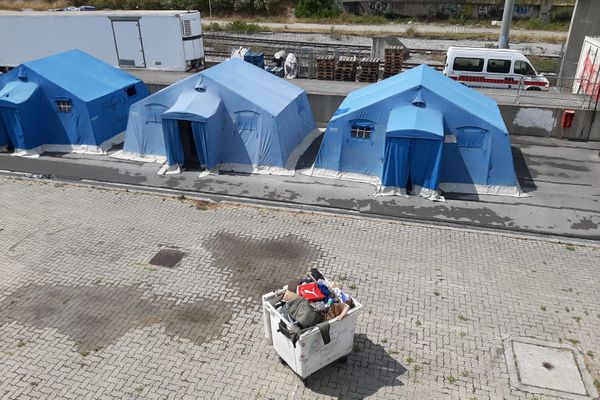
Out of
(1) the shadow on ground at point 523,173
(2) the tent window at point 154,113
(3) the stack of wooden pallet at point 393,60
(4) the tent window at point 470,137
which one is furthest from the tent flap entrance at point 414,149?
(3) the stack of wooden pallet at point 393,60

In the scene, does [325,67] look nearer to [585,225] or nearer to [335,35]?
[585,225]

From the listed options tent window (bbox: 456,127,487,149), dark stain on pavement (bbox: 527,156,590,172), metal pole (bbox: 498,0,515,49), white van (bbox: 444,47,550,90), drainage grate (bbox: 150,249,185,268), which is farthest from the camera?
metal pole (bbox: 498,0,515,49)

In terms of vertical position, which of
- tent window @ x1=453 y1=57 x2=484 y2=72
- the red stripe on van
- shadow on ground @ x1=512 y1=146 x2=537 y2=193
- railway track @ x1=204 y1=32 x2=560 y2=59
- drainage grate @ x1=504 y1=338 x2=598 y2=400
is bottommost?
drainage grate @ x1=504 y1=338 x2=598 y2=400

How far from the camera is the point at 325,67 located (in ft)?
67.3

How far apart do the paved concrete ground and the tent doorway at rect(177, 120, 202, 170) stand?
1.45 feet

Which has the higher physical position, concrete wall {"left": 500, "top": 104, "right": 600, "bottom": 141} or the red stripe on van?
the red stripe on van

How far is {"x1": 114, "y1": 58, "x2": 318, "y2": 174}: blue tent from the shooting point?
1338cm

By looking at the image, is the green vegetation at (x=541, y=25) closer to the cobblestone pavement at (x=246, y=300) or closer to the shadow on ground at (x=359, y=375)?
the cobblestone pavement at (x=246, y=300)

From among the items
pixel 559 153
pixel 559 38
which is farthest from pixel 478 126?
pixel 559 38

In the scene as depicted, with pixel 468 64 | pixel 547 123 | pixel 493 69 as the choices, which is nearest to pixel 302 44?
pixel 468 64

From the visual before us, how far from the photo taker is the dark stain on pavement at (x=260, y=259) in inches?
360

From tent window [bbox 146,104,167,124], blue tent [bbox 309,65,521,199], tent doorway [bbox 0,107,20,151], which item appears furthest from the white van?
tent doorway [bbox 0,107,20,151]

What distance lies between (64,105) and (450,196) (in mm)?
12360

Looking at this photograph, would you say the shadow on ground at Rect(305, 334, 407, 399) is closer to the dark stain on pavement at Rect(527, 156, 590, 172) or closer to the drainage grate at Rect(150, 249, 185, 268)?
the drainage grate at Rect(150, 249, 185, 268)
